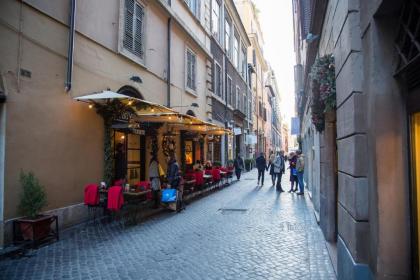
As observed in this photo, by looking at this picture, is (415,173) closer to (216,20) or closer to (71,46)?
(71,46)

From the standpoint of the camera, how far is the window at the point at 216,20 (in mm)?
23281

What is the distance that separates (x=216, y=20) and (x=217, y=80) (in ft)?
13.2

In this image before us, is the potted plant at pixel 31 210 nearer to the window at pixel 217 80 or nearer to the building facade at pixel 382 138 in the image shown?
the building facade at pixel 382 138

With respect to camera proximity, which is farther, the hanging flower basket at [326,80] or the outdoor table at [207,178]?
the outdoor table at [207,178]

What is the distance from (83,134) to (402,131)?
7.57 meters

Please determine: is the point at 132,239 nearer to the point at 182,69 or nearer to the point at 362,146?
the point at 362,146

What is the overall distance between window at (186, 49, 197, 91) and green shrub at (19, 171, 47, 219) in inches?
463

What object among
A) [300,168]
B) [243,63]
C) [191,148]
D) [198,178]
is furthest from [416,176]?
[243,63]

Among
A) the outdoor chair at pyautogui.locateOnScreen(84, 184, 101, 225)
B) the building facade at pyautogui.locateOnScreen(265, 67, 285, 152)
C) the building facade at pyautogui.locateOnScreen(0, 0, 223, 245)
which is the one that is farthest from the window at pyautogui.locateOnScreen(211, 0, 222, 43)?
the building facade at pyautogui.locateOnScreen(265, 67, 285, 152)

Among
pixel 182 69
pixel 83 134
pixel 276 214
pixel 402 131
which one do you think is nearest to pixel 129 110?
pixel 83 134

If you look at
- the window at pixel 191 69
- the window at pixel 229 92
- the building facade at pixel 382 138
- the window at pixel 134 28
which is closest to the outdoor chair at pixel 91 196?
the window at pixel 134 28

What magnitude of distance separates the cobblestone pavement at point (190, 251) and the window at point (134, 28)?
5.64 metres

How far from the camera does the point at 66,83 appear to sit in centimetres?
851

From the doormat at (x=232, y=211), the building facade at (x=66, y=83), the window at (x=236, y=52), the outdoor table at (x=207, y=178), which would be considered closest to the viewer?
the building facade at (x=66, y=83)
